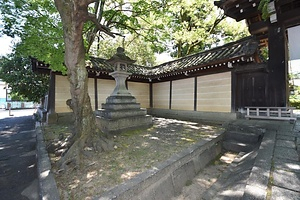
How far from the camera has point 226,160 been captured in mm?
4488

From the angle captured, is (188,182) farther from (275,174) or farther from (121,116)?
(121,116)

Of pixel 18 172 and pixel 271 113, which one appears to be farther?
pixel 271 113

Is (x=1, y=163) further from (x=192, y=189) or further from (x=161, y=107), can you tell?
(x=161, y=107)

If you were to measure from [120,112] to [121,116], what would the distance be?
164mm

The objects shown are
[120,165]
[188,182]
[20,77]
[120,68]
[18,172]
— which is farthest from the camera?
[20,77]

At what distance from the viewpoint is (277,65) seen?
19.1 feet

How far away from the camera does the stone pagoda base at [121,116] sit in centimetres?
553

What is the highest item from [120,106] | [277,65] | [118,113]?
[277,65]

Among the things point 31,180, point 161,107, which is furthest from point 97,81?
point 31,180


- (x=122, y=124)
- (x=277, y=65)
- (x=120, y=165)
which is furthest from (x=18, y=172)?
(x=277, y=65)

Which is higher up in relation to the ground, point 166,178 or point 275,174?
point 275,174

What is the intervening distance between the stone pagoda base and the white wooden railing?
191 inches

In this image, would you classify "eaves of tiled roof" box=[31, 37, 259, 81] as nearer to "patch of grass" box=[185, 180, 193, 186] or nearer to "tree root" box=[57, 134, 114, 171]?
"patch of grass" box=[185, 180, 193, 186]

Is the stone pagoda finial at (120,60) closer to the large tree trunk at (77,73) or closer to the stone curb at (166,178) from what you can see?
the large tree trunk at (77,73)
